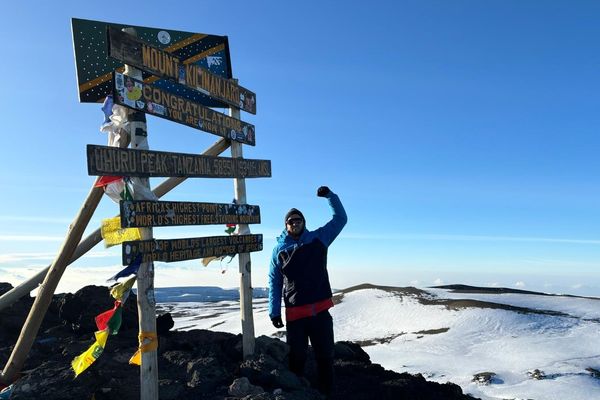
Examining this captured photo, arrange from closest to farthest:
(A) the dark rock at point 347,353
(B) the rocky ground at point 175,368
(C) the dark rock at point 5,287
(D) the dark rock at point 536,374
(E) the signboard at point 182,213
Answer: (E) the signboard at point 182,213, (B) the rocky ground at point 175,368, (A) the dark rock at point 347,353, (C) the dark rock at point 5,287, (D) the dark rock at point 536,374

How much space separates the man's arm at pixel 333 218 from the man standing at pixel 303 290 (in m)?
0.01

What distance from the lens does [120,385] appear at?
596 centimetres

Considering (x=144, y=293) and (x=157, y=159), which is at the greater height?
(x=157, y=159)

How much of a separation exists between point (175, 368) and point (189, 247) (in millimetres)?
1867

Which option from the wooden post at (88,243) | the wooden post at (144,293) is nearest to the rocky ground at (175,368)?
the wooden post at (144,293)

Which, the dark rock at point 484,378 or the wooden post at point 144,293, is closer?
the wooden post at point 144,293

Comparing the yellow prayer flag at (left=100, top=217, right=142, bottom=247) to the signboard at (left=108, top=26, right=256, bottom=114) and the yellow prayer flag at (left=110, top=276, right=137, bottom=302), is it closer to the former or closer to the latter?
the yellow prayer flag at (left=110, top=276, right=137, bottom=302)

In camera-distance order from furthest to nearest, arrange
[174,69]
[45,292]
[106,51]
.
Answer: [106,51], [45,292], [174,69]

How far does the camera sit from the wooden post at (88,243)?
6.77 m

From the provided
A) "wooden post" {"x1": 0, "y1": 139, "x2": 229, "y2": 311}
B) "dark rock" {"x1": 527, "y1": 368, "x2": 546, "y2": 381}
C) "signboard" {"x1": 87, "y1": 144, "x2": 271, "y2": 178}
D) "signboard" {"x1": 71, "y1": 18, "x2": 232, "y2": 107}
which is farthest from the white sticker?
"dark rock" {"x1": 527, "y1": 368, "x2": 546, "y2": 381}

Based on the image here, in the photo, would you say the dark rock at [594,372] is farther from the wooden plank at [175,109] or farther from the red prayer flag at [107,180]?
the red prayer flag at [107,180]

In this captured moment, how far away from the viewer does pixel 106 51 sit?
698 cm

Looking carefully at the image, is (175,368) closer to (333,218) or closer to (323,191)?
(333,218)

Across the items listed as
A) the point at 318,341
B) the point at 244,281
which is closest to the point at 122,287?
the point at 244,281
